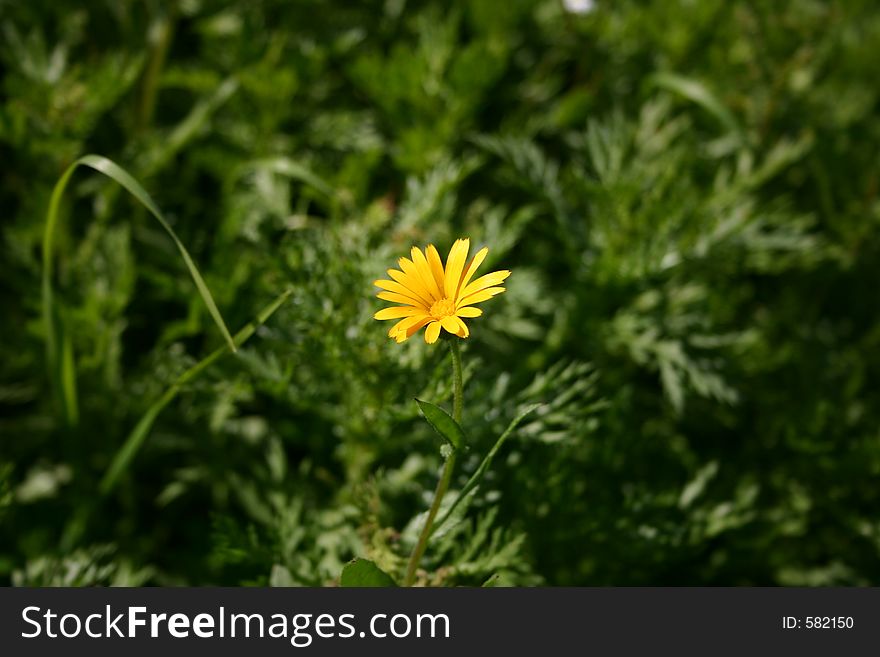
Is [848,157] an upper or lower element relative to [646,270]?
upper

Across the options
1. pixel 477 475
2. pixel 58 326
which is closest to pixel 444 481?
pixel 477 475

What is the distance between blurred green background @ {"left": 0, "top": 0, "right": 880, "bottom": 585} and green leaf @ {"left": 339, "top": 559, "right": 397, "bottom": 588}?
5.5 inches

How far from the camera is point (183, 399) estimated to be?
223 cm

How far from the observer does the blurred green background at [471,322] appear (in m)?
1.81

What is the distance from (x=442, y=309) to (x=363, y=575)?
0.49 meters

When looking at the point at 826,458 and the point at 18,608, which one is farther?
the point at 826,458

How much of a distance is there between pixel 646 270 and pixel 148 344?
155cm

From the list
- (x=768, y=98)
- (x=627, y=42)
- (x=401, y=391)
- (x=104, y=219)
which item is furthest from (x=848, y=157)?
(x=104, y=219)

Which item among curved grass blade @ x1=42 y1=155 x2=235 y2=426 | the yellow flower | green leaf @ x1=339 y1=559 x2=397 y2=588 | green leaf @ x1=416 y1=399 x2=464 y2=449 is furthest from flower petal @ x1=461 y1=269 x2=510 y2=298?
curved grass blade @ x1=42 y1=155 x2=235 y2=426

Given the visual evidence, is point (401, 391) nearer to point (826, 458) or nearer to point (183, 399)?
point (183, 399)

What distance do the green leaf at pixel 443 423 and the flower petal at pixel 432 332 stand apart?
0.09m

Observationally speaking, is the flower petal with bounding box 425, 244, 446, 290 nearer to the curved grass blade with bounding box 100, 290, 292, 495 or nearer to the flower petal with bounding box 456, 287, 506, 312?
the flower petal with bounding box 456, 287, 506, 312

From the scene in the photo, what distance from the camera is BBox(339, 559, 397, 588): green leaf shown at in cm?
134

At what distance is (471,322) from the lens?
2.20 meters
